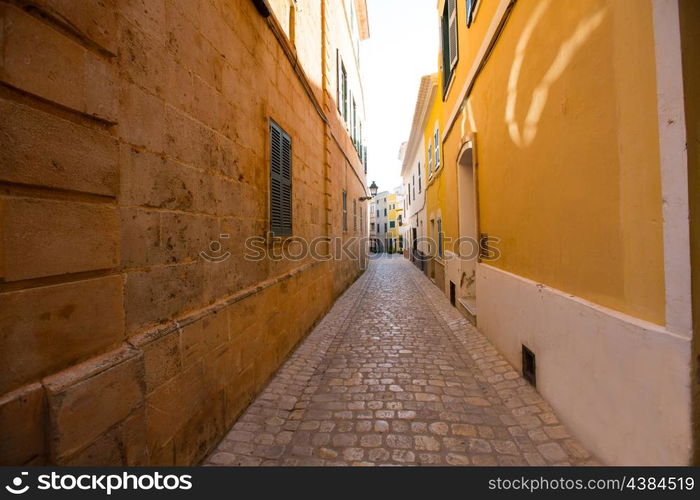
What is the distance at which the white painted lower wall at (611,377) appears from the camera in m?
1.79

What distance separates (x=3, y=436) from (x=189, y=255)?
4.79ft

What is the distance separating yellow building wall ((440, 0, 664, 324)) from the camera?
6.49 feet

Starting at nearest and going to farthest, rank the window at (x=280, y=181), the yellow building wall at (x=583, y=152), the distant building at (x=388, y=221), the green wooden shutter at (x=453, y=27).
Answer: the yellow building wall at (x=583, y=152)
the window at (x=280, y=181)
the green wooden shutter at (x=453, y=27)
the distant building at (x=388, y=221)

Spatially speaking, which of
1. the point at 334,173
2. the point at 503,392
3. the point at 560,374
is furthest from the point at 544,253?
the point at 334,173

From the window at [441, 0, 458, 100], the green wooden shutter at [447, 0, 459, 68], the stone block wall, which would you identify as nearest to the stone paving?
the stone block wall

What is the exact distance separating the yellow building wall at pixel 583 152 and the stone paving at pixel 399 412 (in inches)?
51.3

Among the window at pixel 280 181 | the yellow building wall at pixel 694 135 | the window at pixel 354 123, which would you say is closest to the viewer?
the yellow building wall at pixel 694 135

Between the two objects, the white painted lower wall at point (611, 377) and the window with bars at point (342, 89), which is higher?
the window with bars at point (342, 89)

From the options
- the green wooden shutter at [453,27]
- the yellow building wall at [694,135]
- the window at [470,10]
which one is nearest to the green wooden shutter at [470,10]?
the window at [470,10]

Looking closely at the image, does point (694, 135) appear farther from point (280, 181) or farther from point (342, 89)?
point (342, 89)

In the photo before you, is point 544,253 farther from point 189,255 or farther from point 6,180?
point 6,180

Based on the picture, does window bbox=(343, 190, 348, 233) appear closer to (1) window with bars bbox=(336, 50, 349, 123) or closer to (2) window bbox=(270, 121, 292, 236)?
(1) window with bars bbox=(336, 50, 349, 123)

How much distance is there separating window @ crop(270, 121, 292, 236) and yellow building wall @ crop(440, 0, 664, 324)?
10.2ft

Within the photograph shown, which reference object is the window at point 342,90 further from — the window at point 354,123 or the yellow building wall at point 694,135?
the yellow building wall at point 694,135
